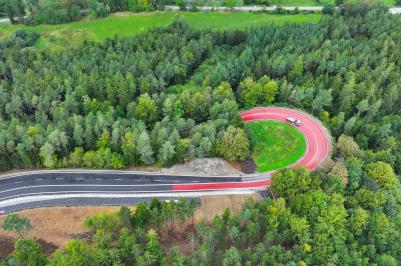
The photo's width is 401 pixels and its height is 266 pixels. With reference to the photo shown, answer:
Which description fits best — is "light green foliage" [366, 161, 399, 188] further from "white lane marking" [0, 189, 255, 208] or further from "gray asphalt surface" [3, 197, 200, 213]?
"gray asphalt surface" [3, 197, 200, 213]

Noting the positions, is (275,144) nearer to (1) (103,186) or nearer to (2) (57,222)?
(1) (103,186)

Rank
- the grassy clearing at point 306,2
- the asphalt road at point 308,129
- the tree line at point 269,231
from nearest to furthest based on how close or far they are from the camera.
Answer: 1. the tree line at point 269,231
2. the asphalt road at point 308,129
3. the grassy clearing at point 306,2

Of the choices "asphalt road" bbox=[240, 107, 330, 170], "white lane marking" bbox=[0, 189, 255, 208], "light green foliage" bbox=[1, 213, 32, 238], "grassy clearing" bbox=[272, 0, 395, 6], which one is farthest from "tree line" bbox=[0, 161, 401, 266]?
"grassy clearing" bbox=[272, 0, 395, 6]

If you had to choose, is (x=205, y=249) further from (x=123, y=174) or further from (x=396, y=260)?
(x=396, y=260)

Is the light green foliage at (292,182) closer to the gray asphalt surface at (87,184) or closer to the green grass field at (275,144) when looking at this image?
the green grass field at (275,144)

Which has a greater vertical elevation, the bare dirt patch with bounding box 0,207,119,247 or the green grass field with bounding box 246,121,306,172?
the green grass field with bounding box 246,121,306,172

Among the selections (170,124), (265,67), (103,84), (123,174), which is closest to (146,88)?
(103,84)

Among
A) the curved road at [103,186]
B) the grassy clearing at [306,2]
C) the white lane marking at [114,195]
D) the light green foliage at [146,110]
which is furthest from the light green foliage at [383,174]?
the grassy clearing at [306,2]
